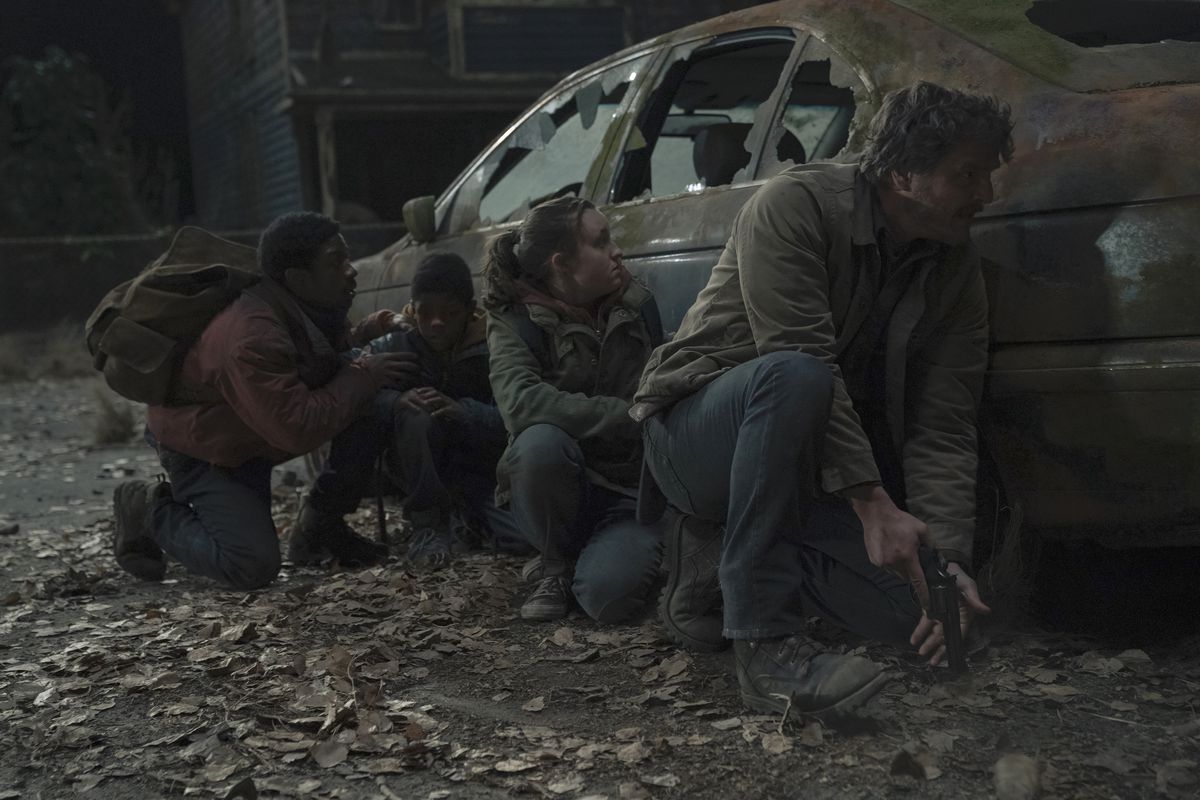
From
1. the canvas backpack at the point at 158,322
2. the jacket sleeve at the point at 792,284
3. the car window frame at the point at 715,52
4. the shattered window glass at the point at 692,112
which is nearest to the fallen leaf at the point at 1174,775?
the jacket sleeve at the point at 792,284

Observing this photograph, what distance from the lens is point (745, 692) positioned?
3029mm

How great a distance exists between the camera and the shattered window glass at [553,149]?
471 cm

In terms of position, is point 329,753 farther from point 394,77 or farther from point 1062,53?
point 394,77

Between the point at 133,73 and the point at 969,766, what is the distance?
25.9 m

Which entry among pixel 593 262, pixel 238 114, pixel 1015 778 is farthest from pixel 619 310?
pixel 238 114

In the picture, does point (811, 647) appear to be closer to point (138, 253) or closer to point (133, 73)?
point (138, 253)

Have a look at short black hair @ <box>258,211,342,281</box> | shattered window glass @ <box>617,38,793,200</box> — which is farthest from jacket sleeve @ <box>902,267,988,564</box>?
short black hair @ <box>258,211,342,281</box>

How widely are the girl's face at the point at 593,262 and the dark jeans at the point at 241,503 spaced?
1063 millimetres

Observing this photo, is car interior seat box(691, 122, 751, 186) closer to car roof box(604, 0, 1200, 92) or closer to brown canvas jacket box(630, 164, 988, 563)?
car roof box(604, 0, 1200, 92)

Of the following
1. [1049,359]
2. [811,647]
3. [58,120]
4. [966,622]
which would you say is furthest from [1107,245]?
[58,120]

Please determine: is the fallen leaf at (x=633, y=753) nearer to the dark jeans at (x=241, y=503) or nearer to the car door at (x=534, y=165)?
the dark jeans at (x=241, y=503)

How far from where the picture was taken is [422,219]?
17.9ft

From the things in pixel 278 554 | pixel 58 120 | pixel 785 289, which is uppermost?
pixel 58 120

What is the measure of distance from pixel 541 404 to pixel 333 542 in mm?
1363
